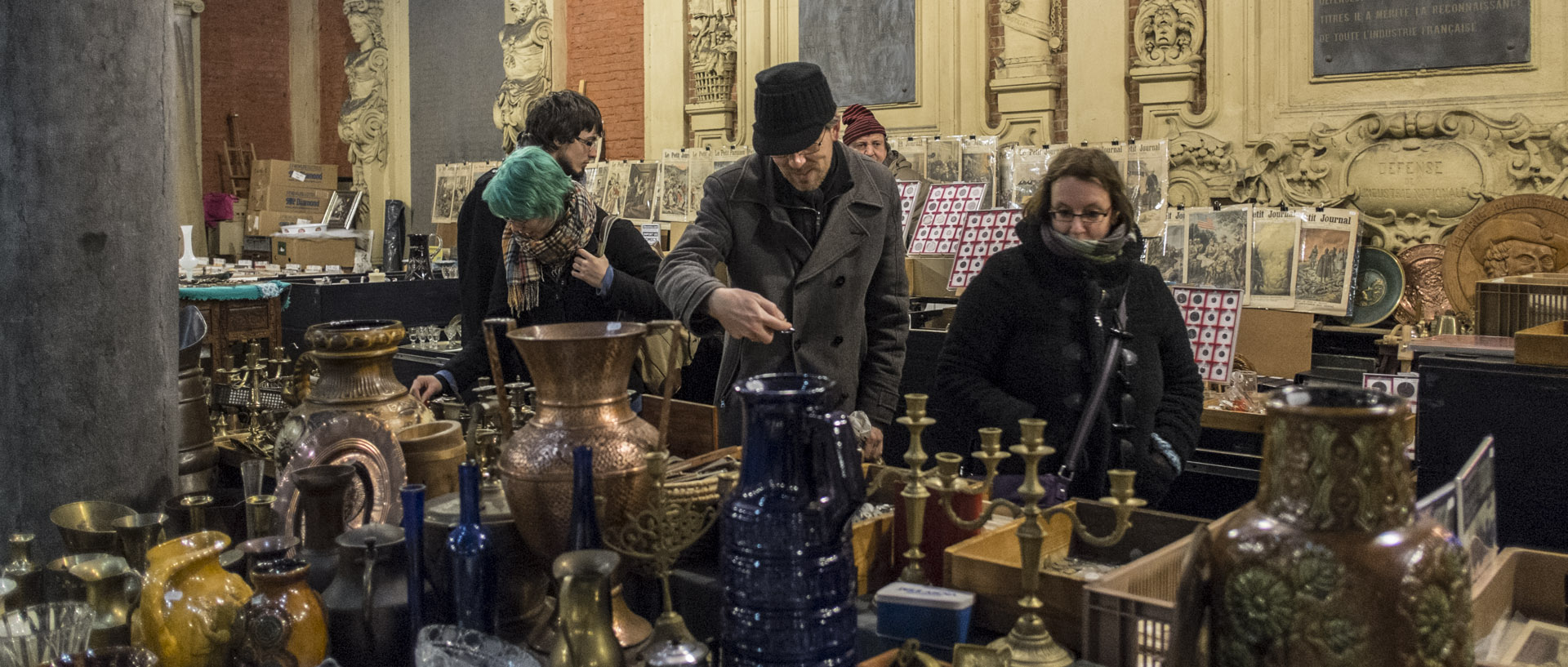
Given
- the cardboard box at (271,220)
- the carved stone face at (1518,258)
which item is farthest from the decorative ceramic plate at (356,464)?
the cardboard box at (271,220)

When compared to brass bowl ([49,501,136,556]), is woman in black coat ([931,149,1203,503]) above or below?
above

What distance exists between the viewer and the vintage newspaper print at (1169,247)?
541 centimetres

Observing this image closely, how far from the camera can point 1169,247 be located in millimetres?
5480

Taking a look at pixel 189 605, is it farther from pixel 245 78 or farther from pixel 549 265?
pixel 245 78

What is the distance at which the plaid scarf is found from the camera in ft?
9.03

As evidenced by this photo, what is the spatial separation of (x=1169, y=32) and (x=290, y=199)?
963 cm

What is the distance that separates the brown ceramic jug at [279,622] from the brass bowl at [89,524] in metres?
0.52

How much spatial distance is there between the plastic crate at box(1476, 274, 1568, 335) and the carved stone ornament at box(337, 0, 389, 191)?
11151 mm

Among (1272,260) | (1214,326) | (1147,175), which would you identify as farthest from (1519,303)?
(1147,175)

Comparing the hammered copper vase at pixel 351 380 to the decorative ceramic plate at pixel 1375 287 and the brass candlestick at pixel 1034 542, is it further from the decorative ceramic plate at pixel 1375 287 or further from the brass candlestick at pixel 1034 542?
the decorative ceramic plate at pixel 1375 287

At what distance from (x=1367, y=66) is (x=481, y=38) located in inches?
315

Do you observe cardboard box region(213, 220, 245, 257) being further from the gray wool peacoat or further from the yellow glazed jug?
the yellow glazed jug

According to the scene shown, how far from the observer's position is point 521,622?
1476mm

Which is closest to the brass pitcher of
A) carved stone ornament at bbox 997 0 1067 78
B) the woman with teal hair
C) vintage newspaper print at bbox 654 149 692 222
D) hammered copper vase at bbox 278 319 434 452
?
hammered copper vase at bbox 278 319 434 452
